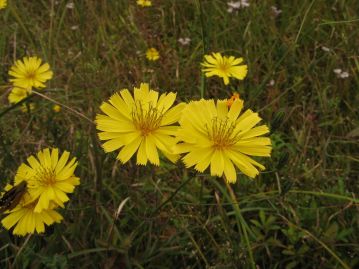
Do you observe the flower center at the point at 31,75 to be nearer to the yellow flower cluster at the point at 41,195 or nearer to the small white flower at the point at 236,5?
the yellow flower cluster at the point at 41,195

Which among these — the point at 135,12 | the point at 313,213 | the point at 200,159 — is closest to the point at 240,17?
the point at 135,12

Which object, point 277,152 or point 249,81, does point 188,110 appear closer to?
point 277,152

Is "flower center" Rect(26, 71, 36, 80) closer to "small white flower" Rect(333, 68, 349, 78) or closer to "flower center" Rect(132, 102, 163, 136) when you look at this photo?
"flower center" Rect(132, 102, 163, 136)

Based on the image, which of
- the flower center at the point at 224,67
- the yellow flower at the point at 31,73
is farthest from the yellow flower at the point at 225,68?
the yellow flower at the point at 31,73

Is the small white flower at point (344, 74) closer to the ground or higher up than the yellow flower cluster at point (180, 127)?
higher up

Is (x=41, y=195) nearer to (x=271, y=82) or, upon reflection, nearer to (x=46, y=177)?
(x=46, y=177)
